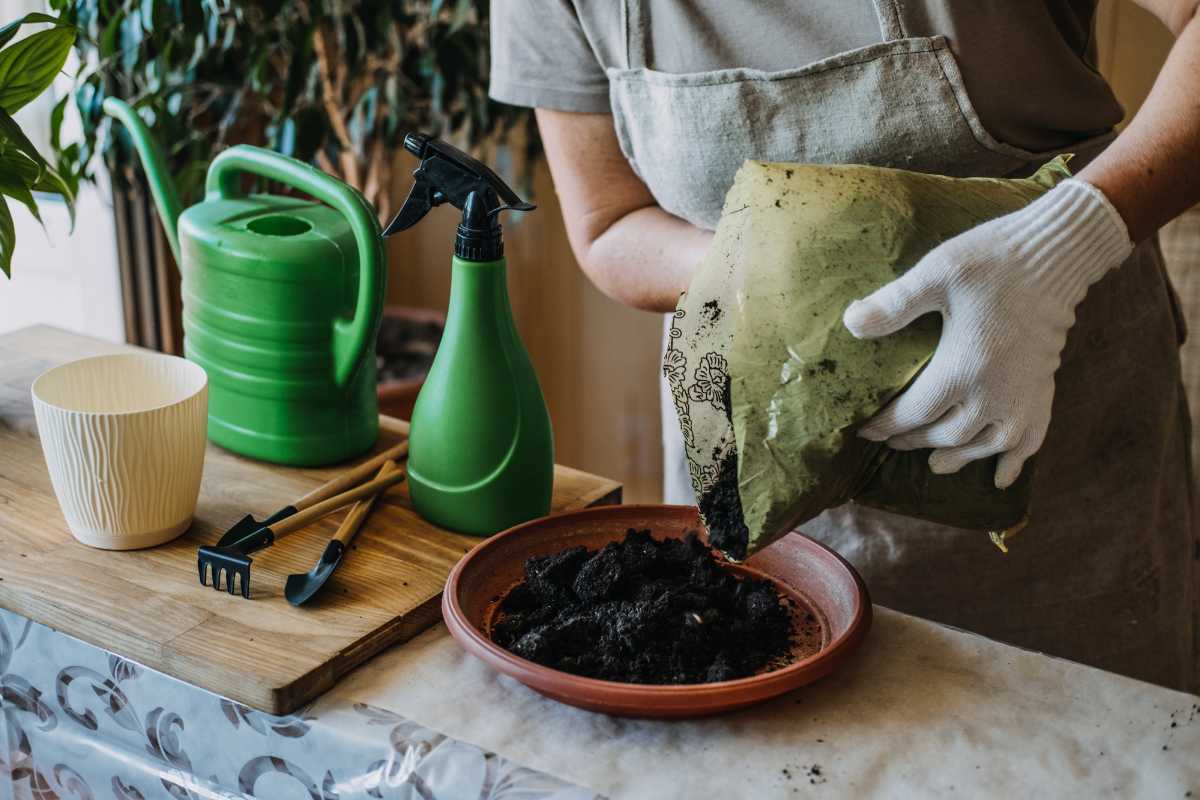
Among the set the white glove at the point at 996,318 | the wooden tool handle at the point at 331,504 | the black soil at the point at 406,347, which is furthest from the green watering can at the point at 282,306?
the black soil at the point at 406,347

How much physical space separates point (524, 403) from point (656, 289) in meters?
0.26

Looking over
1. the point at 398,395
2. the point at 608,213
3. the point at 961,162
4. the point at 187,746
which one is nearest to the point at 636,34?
the point at 608,213

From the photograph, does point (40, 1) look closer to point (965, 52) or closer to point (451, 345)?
point (451, 345)

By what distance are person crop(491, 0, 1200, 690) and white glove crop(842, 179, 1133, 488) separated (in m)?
0.04

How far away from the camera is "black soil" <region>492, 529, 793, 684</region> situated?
0.85 metres

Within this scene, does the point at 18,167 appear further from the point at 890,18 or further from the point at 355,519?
the point at 890,18

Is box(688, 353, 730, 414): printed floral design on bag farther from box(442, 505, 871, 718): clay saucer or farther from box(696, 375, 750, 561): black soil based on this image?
box(442, 505, 871, 718): clay saucer

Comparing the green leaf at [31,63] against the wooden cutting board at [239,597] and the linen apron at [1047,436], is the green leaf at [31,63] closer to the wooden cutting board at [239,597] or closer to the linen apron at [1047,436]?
the wooden cutting board at [239,597]

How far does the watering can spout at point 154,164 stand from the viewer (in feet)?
4.14

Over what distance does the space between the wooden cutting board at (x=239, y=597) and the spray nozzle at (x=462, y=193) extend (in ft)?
0.91

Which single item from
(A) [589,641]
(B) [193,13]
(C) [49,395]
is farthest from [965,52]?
(B) [193,13]

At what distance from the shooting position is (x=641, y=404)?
290cm

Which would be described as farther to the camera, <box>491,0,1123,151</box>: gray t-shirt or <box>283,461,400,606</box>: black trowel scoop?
<box>491,0,1123,151</box>: gray t-shirt

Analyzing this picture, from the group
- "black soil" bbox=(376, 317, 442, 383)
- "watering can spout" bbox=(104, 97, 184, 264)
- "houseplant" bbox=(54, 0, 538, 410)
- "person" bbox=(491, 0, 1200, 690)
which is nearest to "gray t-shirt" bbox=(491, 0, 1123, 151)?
"person" bbox=(491, 0, 1200, 690)
